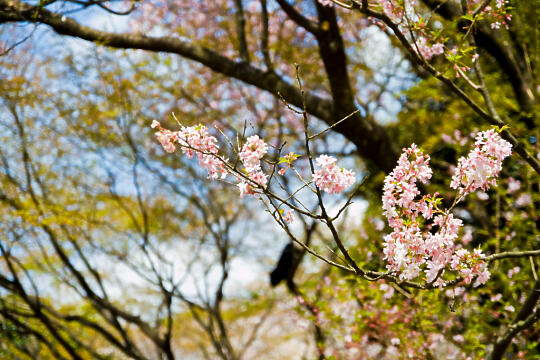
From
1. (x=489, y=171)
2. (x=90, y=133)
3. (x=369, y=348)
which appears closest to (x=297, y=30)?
(x=90, y=133)

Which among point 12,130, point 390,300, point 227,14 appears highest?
point 227,14

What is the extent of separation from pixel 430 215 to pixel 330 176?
2.13ft

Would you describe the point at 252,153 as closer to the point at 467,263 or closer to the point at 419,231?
the point at 419,231

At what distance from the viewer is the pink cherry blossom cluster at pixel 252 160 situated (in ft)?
7.59

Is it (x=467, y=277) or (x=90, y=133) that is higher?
(x=90, y=133)

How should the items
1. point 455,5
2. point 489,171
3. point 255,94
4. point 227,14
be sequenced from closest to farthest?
1. point 489,171
2. point 455,5
3. point 227,14
4. point 255,94

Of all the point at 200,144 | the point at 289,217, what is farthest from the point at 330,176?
the point at 200,144

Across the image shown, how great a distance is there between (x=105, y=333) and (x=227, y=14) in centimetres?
591

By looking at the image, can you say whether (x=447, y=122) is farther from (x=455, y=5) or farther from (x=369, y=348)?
(x=369, y=348)

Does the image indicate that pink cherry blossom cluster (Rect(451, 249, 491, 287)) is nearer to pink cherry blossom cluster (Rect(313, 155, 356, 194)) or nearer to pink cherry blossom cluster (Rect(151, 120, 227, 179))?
pink cherry blossom cluster (Rect(313, 155, 356, 194))

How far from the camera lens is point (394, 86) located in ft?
29.6

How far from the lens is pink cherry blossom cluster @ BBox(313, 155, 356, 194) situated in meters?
2.15

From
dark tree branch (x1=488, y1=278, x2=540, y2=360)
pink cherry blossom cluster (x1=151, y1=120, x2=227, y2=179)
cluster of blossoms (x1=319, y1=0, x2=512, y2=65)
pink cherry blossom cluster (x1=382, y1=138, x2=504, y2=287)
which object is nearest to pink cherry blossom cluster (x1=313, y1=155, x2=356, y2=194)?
pink cherry blossom cluster (x1=382, y1=138, x2=504, y2=287)

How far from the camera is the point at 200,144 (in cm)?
237
